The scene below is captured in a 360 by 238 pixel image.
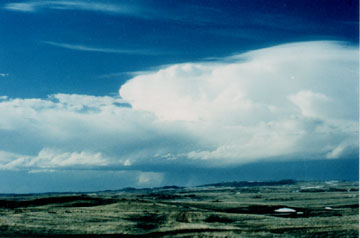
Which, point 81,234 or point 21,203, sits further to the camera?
point 21,203

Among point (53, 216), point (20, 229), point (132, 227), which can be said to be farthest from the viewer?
point (53, 216)

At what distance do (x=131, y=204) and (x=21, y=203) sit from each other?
2573 cm

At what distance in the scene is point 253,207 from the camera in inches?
3851

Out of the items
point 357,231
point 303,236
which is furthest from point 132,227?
point 357,231

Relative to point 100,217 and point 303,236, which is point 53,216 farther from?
point 303,236

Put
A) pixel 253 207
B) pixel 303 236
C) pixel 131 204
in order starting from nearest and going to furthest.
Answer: pixel 303 236, pixel 131 204, pixel 253 207

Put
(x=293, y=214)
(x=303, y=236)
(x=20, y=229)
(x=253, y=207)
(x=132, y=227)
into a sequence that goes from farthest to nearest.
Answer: (x=253, y=207) → (x=293, y=214) → (x=132, y=227) → (x=20, y=229) → (x=303, y=236)

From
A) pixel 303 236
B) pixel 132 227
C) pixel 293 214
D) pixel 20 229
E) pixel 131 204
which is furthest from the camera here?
pixel 131 204

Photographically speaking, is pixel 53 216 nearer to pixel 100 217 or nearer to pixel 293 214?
pixel 100 217

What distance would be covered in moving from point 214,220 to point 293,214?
915 inches

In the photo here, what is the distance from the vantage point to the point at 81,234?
49.6m

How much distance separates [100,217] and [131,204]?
26.2 meters

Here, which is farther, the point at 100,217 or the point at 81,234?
the point at 100,217

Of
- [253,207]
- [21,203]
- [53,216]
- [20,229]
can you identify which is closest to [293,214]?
[253,207]
